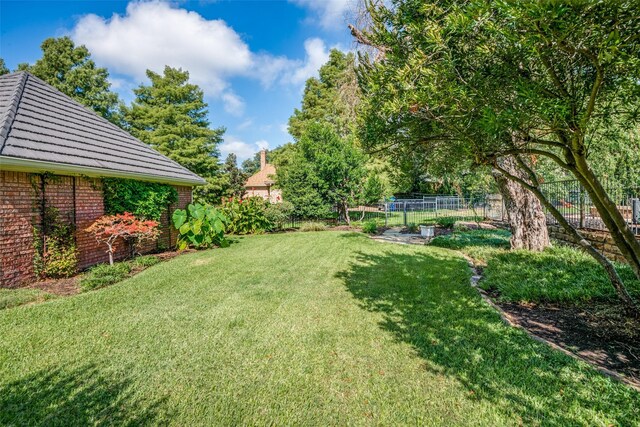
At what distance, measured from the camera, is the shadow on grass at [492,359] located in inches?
88.2

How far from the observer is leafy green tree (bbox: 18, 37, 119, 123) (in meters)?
19.4

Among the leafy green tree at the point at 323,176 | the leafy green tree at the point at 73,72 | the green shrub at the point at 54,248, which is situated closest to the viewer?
the green shrub at the point at 54,248

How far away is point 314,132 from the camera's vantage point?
16.9m

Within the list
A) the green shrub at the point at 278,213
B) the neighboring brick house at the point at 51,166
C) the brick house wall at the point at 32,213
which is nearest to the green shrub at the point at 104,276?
the brick house wall at the point at 32,213

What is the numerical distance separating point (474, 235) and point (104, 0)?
14280 millimetres

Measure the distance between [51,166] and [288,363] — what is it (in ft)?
21.5

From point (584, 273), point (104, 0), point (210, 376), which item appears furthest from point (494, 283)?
point (104, 0)

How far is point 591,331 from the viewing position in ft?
11.4

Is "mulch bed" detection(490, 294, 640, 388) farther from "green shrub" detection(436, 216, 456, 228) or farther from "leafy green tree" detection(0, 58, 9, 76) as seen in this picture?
"leafy green tree" detection(0, 58, 9, 76)

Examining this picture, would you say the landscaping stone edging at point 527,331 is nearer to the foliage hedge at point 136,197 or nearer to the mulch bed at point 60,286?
the mulch bed at point 60,286

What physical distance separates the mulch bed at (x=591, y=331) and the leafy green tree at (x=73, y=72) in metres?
26.8

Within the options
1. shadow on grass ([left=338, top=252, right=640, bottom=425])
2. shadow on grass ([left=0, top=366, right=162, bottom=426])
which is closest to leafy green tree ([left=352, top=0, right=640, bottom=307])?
shadow on grass ([left=338, top=252, right=640, bottom=425])

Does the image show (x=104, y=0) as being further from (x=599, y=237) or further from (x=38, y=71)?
(x=38, y=71)

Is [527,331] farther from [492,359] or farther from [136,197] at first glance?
[136,197]
